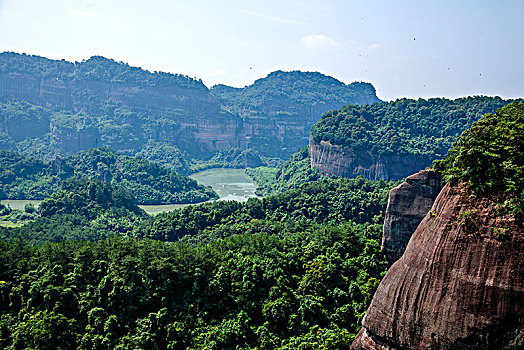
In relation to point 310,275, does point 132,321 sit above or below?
below

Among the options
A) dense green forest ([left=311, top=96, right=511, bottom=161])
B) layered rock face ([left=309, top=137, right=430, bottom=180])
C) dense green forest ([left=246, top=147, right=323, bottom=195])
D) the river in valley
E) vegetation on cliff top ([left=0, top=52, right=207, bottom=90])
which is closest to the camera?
layered rock face ([left=309, top=137, right=430, bottom=180])

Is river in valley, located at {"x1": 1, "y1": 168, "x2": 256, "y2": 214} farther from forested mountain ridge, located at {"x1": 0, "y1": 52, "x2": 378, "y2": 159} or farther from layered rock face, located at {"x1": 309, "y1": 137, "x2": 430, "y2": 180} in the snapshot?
forested mountain ridge, located at {"x1": 0, "y1": 52, "x2": 378, "y2": 159}

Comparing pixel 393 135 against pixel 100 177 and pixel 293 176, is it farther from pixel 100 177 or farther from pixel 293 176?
pixel 100 177

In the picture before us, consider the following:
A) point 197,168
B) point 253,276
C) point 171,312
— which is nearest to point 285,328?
point 253,276

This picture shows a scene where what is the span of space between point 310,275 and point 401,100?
77941 millimetres

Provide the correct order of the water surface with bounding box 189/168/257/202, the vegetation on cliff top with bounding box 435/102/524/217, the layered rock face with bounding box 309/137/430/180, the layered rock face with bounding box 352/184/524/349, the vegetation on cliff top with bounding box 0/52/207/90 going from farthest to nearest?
the vegetation on cliff top with bounding box 0/52/207/90
the water surface with bounding box 189/168/257/202
the layered rock face with bounding box 309/137/430/180
the vegetation on cliff top with bounding box 435/102/524/217
the layered rock face with bounding box 352/184/524/349

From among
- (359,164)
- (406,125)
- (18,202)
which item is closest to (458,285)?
(359,164)

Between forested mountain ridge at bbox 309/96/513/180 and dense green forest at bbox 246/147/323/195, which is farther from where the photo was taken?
dense green forest at bbox 246/147/323/195

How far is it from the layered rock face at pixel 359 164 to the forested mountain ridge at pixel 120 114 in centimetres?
8550

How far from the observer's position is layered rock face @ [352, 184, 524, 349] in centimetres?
1280

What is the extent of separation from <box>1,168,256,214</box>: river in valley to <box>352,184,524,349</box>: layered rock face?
232 ft

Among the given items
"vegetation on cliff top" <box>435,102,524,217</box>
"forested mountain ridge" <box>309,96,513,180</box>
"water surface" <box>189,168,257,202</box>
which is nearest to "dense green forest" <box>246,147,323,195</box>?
"forested mountain ridge" <box>309,96,513,180</box>

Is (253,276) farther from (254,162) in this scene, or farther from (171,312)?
(254,162)

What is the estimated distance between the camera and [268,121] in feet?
624
